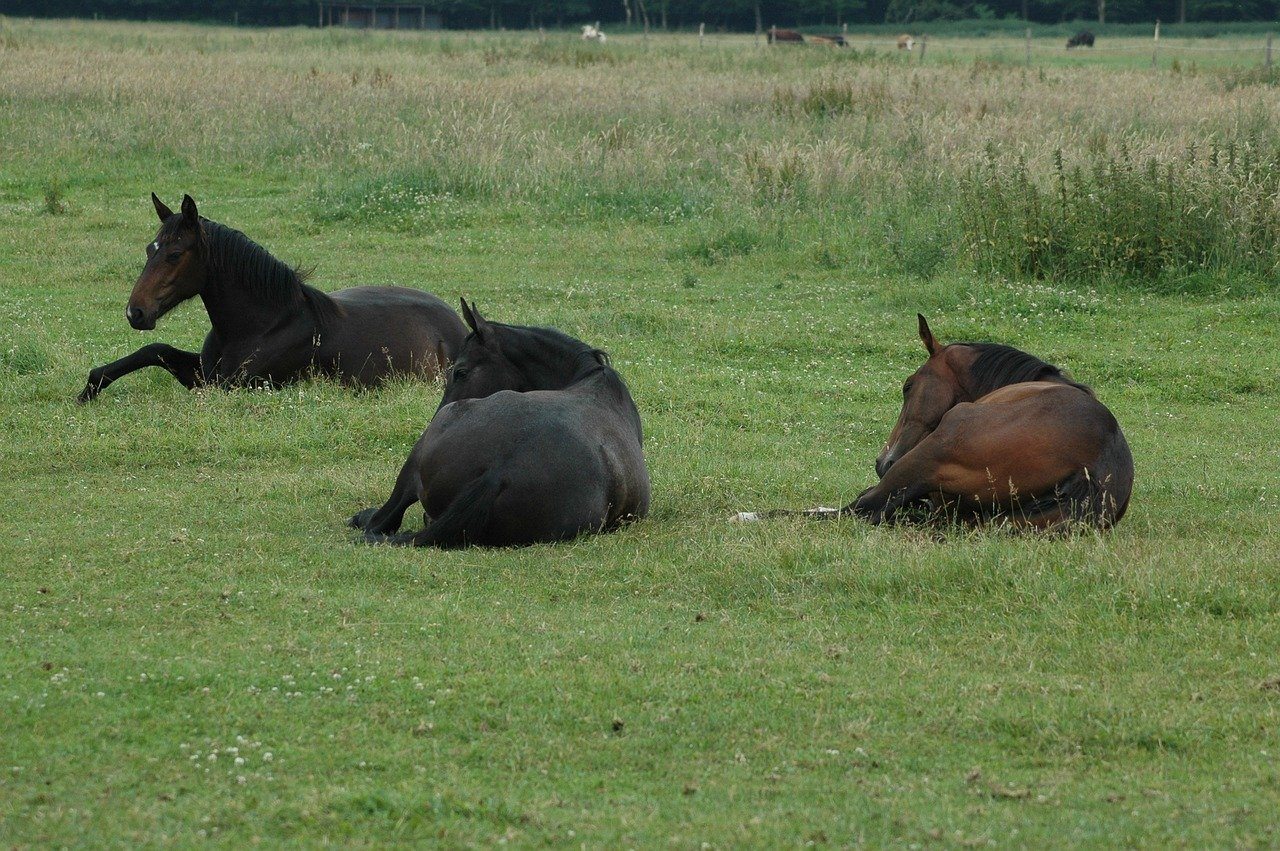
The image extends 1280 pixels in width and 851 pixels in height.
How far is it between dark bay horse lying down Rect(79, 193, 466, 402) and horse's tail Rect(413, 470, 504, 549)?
156 inches

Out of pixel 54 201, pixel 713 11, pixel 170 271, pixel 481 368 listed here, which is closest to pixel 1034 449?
pixel 481 368

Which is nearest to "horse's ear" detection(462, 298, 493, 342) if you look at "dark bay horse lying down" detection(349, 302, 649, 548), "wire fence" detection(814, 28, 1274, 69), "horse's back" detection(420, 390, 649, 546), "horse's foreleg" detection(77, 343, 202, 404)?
"dark bay horse lying down" detection(349, 302, 649, 548)

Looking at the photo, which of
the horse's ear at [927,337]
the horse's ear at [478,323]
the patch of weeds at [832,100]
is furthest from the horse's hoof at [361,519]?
the patch of weeds at [832,100]

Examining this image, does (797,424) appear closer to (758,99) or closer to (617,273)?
(617,273)

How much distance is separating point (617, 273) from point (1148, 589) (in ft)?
36.3

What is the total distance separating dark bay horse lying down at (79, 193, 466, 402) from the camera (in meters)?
10.6

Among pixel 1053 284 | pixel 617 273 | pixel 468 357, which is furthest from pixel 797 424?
pixel 617 273

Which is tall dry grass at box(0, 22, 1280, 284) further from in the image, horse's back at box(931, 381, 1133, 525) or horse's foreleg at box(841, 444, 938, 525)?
horse's foreleg at box(841, 444, 938, 525)

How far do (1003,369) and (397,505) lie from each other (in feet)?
11.2

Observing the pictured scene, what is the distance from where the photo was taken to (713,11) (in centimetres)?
8138

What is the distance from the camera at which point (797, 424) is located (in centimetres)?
1052

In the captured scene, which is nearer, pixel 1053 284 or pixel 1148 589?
pixel 1148 589

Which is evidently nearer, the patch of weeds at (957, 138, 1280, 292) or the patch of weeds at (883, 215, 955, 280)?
the patch of weeds at (957, 138, 1280, 292)

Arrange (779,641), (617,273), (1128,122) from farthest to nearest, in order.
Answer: (1128,122), (617,273), (779,641)
